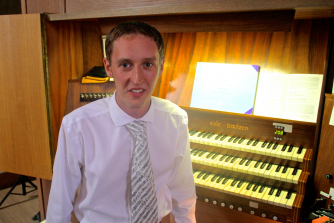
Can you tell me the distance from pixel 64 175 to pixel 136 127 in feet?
1.53

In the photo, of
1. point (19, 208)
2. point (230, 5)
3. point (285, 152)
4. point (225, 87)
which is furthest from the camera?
point (19, 208)

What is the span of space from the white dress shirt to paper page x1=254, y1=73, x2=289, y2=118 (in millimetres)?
929

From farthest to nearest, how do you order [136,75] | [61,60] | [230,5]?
[61,60] < [230,5] < [136,75]

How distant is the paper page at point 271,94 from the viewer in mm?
2092

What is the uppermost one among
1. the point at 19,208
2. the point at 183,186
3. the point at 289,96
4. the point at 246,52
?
the point at 246,52

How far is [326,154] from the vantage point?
1.84m

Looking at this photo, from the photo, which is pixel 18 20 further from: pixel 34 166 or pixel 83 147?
pixel 83 147

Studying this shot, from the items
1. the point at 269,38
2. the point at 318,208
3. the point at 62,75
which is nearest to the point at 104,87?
the point at 62,75

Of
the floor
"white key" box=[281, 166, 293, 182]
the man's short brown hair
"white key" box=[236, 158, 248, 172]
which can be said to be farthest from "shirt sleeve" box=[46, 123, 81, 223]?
the floor

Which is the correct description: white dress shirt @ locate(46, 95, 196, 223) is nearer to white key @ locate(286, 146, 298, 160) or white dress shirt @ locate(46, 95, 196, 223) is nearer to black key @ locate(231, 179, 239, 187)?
black key @ locate(231, 179, 239, 187)

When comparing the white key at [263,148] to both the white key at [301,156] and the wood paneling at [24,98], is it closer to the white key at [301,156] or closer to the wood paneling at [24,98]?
the white key at [301,156]

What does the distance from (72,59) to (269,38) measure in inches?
72.6

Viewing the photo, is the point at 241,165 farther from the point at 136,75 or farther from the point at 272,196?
the point at 136,75

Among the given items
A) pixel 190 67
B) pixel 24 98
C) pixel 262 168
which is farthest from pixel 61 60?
pixel 262 168
